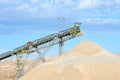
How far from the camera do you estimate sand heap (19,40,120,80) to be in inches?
1640

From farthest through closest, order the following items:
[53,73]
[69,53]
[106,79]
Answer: [69,53], [53,73], [106,79]

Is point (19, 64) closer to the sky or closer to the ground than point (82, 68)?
closer to the ground

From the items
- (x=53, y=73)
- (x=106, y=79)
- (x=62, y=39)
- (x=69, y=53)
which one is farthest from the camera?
(x=62, y=39)

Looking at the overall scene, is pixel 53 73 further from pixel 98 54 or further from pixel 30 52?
pixel 30 52

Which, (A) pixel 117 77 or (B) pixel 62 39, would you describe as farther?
(B) pixel 62 39

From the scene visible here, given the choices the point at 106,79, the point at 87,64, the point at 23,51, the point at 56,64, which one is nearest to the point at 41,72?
the point at 56,64

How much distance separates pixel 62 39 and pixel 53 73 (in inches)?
513

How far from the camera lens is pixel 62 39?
55.7m

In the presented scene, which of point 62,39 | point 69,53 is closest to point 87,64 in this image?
point 69,53

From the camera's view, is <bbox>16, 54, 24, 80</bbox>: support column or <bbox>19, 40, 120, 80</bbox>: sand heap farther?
<bbox>16, 54, 24, 80</bbox>: support column

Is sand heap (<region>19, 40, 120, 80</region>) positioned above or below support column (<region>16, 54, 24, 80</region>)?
above

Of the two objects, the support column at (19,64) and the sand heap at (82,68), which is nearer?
the sand heap at (82,68)

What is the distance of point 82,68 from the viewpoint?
4300cm

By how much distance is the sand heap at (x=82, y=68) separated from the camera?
41656mm
